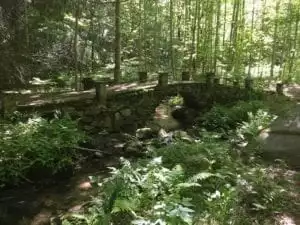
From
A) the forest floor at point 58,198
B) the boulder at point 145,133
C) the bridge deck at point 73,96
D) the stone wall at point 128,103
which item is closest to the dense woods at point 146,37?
the bridge deck at point 73,96

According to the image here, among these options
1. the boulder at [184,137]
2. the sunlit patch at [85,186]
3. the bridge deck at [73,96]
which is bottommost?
the sunlit patch at [85,186]

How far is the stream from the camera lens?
5988 mm

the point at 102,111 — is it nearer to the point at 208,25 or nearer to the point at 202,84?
the point at 202,84

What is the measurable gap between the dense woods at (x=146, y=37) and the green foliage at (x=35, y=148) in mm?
5515

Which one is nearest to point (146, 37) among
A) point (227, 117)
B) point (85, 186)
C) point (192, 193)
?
point (227, 117)

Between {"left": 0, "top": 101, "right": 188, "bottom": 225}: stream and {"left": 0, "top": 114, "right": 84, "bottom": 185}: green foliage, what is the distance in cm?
30

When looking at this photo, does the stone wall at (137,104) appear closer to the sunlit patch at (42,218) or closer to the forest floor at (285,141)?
the sunlit patch at (42,218)

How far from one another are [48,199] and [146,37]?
579 inches

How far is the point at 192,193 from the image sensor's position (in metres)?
5.22

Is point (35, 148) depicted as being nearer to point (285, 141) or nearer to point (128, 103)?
point (128, 103)

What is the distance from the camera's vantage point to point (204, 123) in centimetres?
1223

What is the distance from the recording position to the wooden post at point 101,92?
9.76 metres

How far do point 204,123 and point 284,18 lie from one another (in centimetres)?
1164

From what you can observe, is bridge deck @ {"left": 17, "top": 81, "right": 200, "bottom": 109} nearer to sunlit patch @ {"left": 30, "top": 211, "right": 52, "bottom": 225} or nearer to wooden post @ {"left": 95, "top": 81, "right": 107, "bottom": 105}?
wooden post @ {"left": 95, "top": 81, "right": 107, "bottom": 105}
